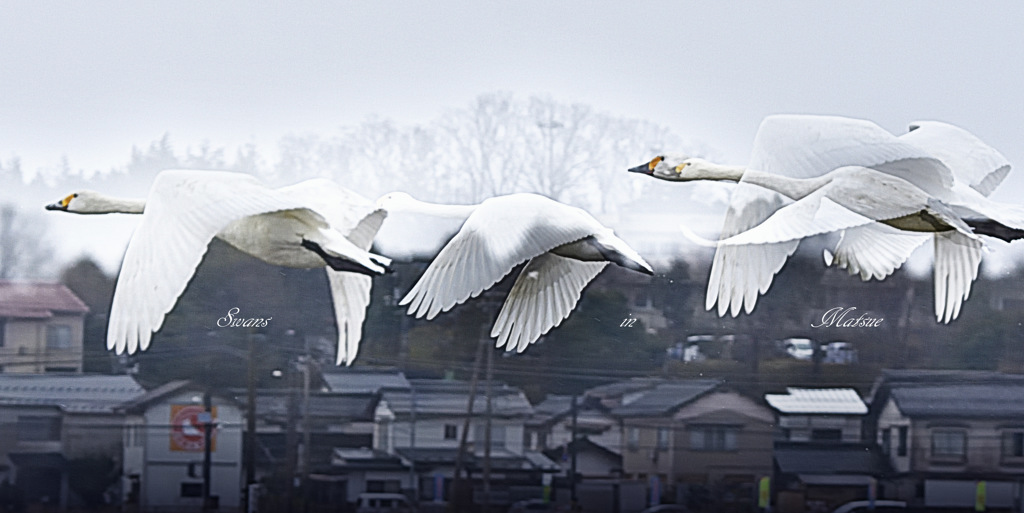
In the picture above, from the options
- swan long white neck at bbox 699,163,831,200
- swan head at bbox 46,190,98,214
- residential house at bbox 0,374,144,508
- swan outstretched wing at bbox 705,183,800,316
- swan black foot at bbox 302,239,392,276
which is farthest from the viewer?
residential house at bbox 0,374,144,508

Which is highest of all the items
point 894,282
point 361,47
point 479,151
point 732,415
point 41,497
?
point 361,47

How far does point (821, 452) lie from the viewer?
18.2 ft

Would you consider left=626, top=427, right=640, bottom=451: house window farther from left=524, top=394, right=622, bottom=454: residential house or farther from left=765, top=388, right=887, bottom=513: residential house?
left=765, top=388, right=887, bottom=513: residential house

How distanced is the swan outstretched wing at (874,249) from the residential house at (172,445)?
2.63m

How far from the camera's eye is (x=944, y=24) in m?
5.45

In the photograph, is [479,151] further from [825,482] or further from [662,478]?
[825,482]

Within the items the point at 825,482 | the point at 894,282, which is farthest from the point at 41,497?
the point at 894,282

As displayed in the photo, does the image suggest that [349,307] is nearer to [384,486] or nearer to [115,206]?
[384,486]

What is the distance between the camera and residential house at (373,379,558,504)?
17.6 feet

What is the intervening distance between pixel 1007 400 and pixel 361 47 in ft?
10.4

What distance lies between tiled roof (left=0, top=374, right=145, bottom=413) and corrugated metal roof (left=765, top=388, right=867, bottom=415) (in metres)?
2.69

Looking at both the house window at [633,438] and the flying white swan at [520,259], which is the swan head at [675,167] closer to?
the flying white swan at [520,259]

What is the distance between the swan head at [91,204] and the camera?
5.08m

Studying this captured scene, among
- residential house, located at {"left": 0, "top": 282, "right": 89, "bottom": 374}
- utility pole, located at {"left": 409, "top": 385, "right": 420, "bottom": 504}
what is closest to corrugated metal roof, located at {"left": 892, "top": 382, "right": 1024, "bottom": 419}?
utility pole, located at {"left": 409, "top": 385, "right": 420, "bottom": 504}
